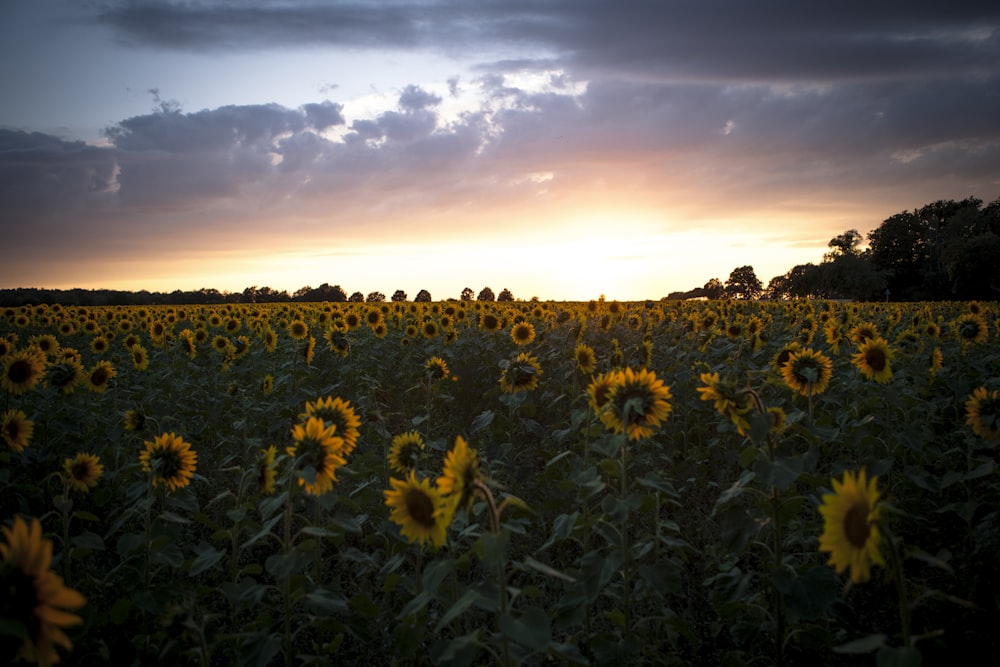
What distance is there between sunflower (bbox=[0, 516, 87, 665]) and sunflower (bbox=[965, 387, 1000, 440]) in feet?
16.8

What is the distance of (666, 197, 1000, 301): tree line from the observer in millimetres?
51906

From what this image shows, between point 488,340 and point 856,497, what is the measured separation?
8.38 meters

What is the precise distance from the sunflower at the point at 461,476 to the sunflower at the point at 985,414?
3.88 metres

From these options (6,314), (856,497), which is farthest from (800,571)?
(6,314)

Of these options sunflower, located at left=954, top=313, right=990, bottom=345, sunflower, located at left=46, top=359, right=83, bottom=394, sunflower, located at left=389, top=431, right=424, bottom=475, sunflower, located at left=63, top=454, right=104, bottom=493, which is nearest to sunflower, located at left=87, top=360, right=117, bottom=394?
sunflower, located at left=46, top=359, right=83, bottom=394

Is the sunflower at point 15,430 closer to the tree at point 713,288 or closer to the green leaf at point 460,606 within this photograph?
the green leaf at point 460,606

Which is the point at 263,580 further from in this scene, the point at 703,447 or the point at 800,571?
the point at 703,447

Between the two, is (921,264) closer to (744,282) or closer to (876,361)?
(744,282)

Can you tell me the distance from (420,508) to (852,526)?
5.41 feet

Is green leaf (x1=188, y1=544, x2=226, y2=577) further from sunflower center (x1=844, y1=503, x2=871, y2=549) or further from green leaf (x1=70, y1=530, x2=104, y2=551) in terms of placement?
sunflower center (x1=844, y1=503, x2=871, y2=549)

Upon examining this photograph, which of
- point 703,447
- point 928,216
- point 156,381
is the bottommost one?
point 703,447

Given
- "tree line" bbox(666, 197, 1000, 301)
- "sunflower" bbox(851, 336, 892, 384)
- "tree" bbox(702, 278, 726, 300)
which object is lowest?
"sunflower" bbox(851, 336, 892, 384)

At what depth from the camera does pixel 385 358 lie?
10.4 meters

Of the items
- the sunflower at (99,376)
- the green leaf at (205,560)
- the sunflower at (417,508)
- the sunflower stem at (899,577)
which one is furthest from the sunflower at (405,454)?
the sunflower at (99,376)
